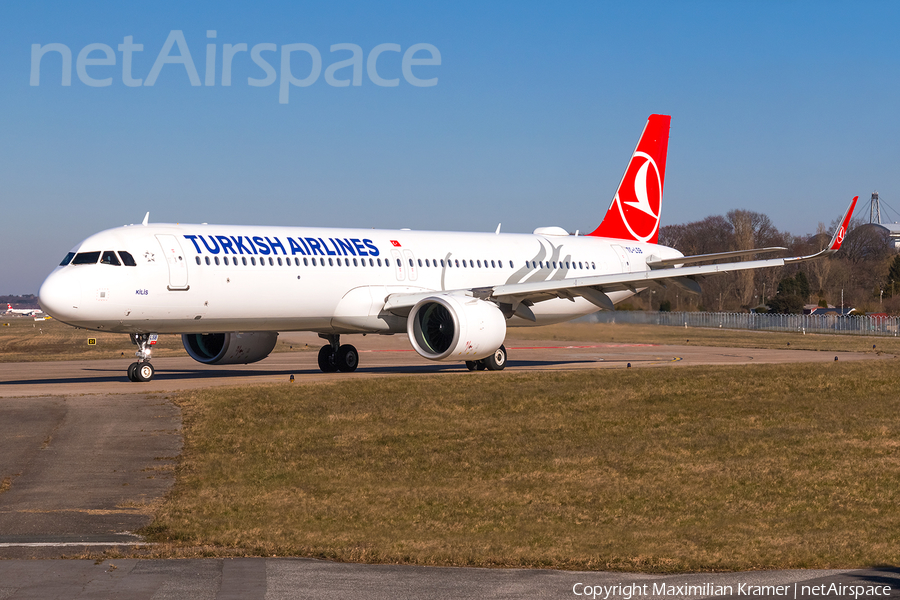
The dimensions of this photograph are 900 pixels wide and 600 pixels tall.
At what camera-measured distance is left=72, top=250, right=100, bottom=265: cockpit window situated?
23.4 m

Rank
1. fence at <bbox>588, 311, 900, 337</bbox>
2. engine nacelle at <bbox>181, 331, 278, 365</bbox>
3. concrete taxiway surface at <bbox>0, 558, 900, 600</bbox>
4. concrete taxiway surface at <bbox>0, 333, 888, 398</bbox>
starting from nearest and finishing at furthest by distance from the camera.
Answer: concrete taxiway surface at <bbox>0, 558, 900, 600</bbox>
concrete taxiway surface at <bbox>0, 333, 888, 398</bbox>
engine nacelle at <bbox>181, 331, 278, 365</bbox>
fence at <bbox>588, 311, 900, 337</bbox>

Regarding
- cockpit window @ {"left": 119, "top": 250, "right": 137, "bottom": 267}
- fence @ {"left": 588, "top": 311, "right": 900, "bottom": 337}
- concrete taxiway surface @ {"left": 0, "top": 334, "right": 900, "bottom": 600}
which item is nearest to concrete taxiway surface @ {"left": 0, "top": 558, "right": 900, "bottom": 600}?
concrete taxiway surface @ {"left": 0, "top": 334, "right": 900, "bottom": 600}

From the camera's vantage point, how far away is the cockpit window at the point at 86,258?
23.4m

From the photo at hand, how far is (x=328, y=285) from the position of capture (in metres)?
27.0

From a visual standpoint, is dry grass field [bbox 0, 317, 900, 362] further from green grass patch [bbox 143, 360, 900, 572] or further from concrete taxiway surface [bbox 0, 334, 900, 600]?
concrete taxiway surface [bbox 0, 334, 900, 600]

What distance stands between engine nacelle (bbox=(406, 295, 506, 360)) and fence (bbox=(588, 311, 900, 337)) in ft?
90.0

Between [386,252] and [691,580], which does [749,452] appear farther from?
[386,252]

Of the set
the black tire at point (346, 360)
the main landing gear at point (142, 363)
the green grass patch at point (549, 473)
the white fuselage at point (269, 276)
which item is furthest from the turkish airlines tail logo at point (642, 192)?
the main landing gear at point (142, 363)

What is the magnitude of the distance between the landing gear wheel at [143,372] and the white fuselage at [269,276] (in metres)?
1.07

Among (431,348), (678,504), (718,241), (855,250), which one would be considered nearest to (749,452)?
(678,504)

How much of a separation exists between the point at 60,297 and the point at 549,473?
13.7m

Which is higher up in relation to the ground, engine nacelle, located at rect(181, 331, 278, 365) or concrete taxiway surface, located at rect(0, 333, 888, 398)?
engine nacelle, located at rect(181, 331, 278, 365)

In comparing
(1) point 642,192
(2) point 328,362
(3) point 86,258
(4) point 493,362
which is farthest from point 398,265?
(1) point 642,192

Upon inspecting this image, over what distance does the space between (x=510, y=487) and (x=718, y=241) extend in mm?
91971
